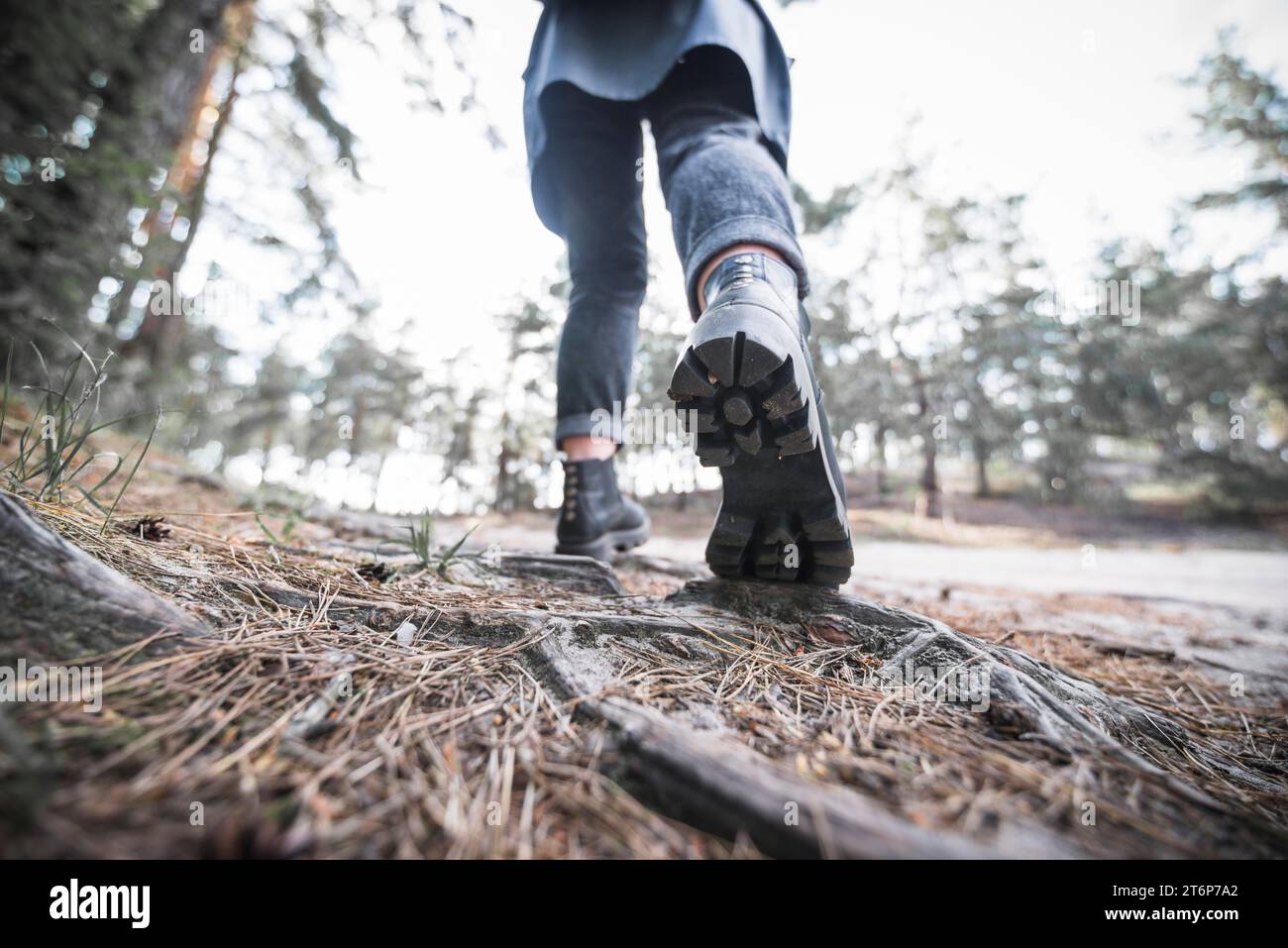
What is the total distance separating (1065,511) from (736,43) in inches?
786

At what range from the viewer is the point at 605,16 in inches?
58.7

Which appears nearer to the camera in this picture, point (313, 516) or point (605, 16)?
point (605, 16)

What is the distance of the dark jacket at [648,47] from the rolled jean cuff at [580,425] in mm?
854

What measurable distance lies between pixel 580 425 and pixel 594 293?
44 centimetres

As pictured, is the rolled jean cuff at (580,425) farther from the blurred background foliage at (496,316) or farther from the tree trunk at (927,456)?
the tree trunk at (927,456)

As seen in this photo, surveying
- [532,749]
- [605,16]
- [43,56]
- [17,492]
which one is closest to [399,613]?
[532,749]

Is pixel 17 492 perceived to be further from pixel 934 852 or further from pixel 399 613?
pixel 934 852

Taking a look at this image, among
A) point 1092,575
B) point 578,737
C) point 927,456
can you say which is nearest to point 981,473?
point 927,456

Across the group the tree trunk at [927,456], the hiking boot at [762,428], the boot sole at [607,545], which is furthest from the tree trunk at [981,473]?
the hiking boot at [762,428]

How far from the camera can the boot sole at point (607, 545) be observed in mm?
1603

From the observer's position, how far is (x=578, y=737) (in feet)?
1.97

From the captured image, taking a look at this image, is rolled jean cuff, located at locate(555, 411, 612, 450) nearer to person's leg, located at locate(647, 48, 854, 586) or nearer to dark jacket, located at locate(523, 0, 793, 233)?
person's leg, located at locate(647, 48, 854, 586)

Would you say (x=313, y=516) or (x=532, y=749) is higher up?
(x=313, y=516)

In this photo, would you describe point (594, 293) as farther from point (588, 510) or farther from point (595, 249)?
point (588, 510)
